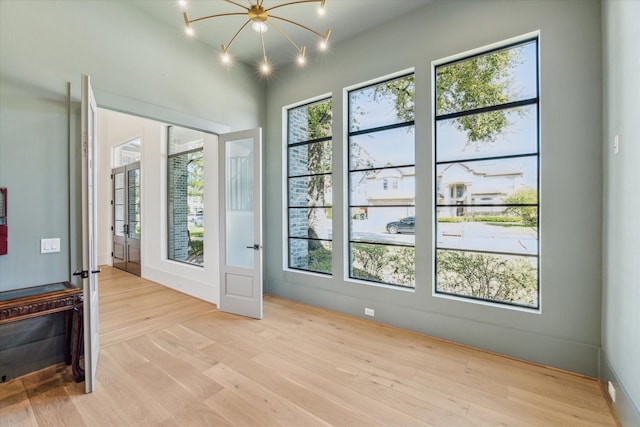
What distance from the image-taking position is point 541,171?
2590mm

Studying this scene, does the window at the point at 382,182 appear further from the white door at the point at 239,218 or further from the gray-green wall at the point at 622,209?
the gray-green wall at the point at 622,209

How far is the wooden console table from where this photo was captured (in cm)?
213

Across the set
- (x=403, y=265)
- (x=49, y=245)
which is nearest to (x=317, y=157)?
(x=403, y=265)

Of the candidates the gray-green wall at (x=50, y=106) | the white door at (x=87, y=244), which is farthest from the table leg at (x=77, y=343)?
the gray-green wall at (x=50, y=106)

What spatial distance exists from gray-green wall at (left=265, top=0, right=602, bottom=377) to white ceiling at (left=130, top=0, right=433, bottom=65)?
0.58ft

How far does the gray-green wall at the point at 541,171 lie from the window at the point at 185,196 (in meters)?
2.60

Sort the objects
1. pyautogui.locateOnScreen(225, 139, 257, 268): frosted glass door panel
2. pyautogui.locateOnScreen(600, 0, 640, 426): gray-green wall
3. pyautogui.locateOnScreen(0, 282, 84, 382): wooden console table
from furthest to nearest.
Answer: pyautogui.locateOnScreen(225, 139, 257, 268): frosted glass door panel, pyautogui.locateOnScreen(0, 282, 84, 382): wooden console table, pyautogui.locateOnScreen(600, 0, 640, 426): gray-green wall

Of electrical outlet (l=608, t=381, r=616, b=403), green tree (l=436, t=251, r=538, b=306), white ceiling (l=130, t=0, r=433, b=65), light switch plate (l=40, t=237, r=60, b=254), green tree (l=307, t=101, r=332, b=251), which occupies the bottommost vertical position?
electrical outlet (l=608, t=381, r=616, b=403)

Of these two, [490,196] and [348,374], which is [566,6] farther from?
[348,374]

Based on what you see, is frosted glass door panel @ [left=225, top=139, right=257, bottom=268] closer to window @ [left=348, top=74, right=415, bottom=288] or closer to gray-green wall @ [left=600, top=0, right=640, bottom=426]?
window @ [left=348, top=74, right=415, bottom=288]

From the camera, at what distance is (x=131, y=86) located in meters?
3.16

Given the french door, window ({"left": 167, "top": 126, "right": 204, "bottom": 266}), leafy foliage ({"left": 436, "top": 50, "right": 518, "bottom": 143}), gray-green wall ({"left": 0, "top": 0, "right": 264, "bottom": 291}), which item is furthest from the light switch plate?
leafy foliage ({"left": 436, "top": 50, "right": 518, "bottom": 143})

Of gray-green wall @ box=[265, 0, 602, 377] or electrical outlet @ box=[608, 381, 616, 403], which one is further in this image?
gray-green wall @ box=[265, 0, 602, 377]

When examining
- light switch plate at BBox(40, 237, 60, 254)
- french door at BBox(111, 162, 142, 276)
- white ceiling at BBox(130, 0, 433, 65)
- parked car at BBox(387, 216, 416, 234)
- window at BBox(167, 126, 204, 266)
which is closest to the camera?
light switch plate at BBox(40, 237, 60, 254)
